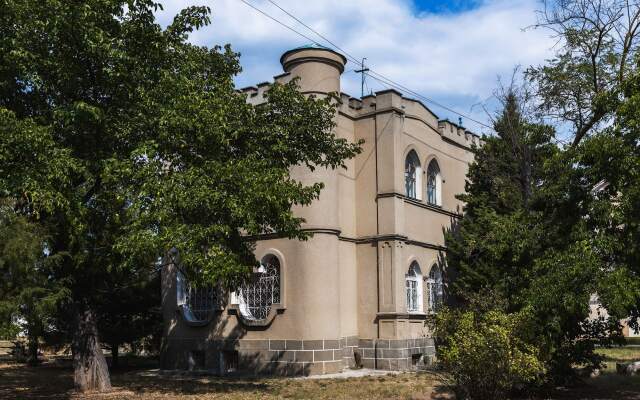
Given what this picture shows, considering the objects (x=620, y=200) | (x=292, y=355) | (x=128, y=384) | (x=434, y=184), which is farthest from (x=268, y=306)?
(x=620, y=200)

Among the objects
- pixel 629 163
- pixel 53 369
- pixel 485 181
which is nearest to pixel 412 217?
pixel 485 181

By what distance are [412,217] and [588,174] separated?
10828 mm

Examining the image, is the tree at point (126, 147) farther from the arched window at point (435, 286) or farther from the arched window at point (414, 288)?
the arched window at point (435, 286)

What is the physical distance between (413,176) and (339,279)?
547 centimetres

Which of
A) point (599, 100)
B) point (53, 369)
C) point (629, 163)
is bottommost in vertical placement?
point (53, 369)

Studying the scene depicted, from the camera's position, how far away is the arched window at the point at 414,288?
23016 mm

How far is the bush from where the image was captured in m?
11.7

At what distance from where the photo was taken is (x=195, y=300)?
75.8 ft

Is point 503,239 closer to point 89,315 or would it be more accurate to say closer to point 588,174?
point 588,174

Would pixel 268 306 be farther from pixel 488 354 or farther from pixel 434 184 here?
pixel 488 354

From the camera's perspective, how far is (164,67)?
547 inches

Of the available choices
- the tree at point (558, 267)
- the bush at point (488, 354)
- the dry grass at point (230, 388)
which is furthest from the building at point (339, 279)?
the bush at point (488, 354)

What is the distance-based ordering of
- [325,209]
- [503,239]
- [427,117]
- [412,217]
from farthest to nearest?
1. [427,117]
2. [412,217]
3. [325,209]
4. [503,239]

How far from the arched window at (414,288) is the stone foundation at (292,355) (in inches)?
50.3
